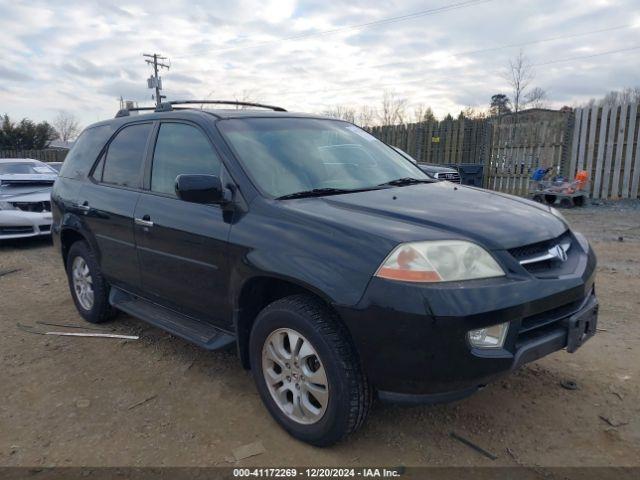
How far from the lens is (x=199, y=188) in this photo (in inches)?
114

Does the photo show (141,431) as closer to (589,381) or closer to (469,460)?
(469,460)

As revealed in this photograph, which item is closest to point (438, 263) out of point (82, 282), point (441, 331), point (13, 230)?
point (441, 331)

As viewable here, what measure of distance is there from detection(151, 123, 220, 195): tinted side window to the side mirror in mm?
321

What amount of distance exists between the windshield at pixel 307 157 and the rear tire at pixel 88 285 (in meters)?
2.02

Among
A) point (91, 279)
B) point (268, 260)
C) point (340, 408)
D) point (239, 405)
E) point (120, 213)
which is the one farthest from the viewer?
point (91, 279)

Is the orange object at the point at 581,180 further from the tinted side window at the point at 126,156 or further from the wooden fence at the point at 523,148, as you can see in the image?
the tinted side window at the point at 126,156

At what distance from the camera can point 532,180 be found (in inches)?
524

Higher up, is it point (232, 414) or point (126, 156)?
point (126, 156)

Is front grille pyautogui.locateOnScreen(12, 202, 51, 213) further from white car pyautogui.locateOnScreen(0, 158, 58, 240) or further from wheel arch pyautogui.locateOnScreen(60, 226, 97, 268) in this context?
wheel arch pyautogui.locateOnScreen(60, 226, 97, 268)

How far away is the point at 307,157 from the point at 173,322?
147 cm

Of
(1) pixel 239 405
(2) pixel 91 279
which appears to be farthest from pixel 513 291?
(2) pixel 91 279

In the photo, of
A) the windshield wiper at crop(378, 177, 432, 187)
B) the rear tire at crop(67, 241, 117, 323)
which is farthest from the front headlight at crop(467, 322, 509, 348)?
the rear tire at crop(67, 241, 117, 323)

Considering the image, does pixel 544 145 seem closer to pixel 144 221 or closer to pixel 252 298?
pixel 144 221

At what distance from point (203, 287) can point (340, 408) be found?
124 cm
